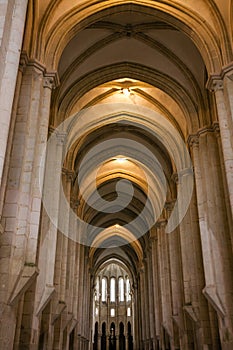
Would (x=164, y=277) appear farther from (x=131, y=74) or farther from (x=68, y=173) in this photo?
(x=131, y=74)

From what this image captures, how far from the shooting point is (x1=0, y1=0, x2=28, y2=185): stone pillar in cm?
632

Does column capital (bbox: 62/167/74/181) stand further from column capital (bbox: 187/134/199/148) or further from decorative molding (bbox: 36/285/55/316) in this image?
decorative molding (bbox: 36/285/55/316)

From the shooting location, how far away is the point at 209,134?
1409cm

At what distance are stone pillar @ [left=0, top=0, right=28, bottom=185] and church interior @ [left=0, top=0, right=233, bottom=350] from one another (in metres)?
0.02

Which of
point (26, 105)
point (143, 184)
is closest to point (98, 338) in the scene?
point (143, 184)

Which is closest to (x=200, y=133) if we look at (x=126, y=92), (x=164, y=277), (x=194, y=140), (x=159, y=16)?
(x=194, y=140)

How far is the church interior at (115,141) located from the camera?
9.18 metres

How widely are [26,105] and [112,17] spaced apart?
663 centimetres

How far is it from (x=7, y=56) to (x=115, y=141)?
1597 centimetres

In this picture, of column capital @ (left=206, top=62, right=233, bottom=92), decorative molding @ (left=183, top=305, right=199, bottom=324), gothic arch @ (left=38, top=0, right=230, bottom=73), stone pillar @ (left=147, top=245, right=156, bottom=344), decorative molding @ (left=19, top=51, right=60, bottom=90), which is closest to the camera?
decorative molding @ (left=19, top=51, right=60, bottom=90)

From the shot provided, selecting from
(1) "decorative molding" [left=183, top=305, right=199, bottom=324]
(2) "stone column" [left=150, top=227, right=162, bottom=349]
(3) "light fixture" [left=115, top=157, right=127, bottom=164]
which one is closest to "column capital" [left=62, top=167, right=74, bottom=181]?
(1) "decorative molding" [left=183, top=305, right=199, bottom=324]

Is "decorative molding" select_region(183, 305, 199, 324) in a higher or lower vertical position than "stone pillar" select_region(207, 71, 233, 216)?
lower

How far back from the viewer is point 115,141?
22.9 meters

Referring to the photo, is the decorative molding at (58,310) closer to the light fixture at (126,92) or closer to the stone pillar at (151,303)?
the light fixture at (126,92)
